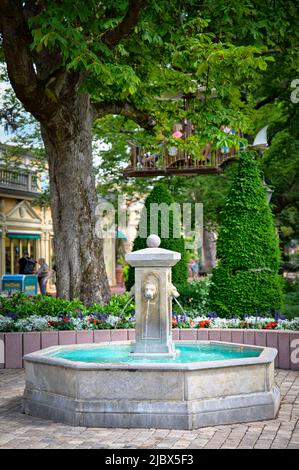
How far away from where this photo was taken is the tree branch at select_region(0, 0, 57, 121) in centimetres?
1352

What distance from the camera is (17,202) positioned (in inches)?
1630

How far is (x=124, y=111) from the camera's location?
18.3 metres

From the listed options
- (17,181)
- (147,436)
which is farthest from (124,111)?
(17,181)

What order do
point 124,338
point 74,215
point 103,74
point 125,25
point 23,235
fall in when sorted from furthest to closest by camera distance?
point 23,235 → point 74,215 → point 125,25 → point 124,338 → point 103,74

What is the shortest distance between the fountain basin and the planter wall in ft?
12.4

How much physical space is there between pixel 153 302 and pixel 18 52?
6.14 metres

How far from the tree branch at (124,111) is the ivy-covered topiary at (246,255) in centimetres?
359

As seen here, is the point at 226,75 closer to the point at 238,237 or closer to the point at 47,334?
the point at 238,237

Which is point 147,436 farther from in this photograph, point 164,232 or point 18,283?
point 18,283

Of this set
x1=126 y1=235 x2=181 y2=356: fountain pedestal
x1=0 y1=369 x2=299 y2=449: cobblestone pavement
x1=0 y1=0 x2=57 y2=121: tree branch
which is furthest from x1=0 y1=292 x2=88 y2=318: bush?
x1=0 y1=369 x2=299 y2=449: cobblestone pavement

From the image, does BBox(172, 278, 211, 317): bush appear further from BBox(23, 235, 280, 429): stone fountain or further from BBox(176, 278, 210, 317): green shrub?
BBox(23, 235, 280, 429): stone fountain
